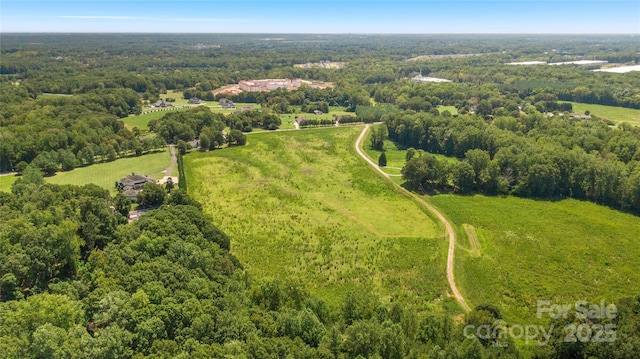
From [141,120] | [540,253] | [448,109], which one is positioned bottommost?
[540,253]

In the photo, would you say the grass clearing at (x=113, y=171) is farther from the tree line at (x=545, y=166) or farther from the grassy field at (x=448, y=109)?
the grassy field at (x=448, y=109)

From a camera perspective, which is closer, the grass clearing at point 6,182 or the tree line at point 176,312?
the tree line at point 176,312

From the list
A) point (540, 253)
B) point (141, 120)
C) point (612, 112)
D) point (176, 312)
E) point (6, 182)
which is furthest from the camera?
point (612, 112)

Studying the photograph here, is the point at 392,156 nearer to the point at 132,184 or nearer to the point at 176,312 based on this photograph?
the point at 132,184

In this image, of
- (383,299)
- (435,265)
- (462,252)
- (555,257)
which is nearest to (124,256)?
(383,299)

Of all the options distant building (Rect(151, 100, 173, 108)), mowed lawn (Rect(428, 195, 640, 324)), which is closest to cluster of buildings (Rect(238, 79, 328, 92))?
distant building (Rect(151, 100, 173, 108))

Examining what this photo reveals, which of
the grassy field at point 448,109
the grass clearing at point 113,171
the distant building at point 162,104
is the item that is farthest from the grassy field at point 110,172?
the grassy field at point 448,109

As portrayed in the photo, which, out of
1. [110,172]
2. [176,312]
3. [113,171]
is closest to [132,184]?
[110,172]
